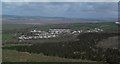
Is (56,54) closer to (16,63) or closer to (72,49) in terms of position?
(72,49)

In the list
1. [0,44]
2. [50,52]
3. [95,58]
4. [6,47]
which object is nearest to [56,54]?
[50,52]

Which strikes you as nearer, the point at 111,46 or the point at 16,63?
the point at 16,63

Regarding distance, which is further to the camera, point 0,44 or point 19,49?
point 0,44

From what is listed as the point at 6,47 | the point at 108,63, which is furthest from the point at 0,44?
the point at 108,63

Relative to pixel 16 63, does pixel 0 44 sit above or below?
below

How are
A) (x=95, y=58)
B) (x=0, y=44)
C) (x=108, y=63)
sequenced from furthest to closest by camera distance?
(x=0, y=44) → (x=95, y=58) → (x=108, y=63)

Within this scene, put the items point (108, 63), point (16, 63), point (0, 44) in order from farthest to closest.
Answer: point (0, 44) → point (108, 63) → point (16, 63)

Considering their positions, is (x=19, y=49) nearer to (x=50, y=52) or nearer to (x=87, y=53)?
(x=50, y=52)

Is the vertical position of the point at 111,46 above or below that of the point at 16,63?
below

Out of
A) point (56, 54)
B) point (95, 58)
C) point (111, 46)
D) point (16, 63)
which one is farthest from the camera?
point (111, 46)
